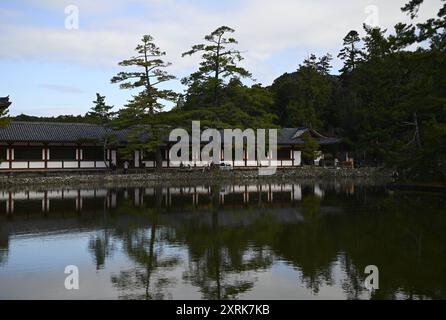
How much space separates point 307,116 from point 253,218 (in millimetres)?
42785

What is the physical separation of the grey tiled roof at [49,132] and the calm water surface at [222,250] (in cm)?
1562

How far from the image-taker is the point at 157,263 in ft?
32.5

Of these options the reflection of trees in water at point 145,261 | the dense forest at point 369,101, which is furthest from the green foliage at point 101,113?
the reflection of trees in water at point 145,261

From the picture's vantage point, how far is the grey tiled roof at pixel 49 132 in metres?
34.5

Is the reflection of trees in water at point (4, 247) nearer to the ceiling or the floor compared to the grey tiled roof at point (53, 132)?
nearer to the floor

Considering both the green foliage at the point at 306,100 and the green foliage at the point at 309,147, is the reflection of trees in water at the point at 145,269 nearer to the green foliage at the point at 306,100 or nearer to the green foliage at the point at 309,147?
the green foliage at the point at 309,147

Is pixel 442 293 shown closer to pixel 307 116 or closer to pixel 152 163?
pixel 152 163

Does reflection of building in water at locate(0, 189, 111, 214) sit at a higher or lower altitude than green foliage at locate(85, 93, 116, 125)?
lower

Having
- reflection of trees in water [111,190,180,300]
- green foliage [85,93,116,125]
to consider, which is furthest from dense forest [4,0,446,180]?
reflection of trees in water [111,190,180,300]

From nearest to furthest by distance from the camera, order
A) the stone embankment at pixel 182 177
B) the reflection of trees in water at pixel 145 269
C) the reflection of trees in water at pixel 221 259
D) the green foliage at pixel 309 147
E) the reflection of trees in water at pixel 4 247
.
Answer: the reflection of trees in water at pixel 145 269 → the reflection of trees in water at pixel 221 259 → the reflection of trees in water at pixel 4 247 → the stone embankment at pixel 182 177 → the green foliage at pixel 309 147

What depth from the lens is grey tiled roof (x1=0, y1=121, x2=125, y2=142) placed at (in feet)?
113
